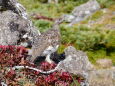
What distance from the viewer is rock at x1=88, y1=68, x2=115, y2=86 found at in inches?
603

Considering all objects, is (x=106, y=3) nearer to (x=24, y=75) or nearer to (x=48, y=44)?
(x=48, y=44)

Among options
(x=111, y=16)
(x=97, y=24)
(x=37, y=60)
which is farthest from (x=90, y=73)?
(x=111, y=16)

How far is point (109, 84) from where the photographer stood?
15602 millimetres

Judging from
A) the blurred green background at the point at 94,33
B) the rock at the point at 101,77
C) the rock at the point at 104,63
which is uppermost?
the rock at the point at 101,77

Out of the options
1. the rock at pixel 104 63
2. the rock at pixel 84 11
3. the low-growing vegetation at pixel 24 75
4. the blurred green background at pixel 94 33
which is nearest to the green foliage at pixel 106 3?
the blurred green background at pixel 94 33

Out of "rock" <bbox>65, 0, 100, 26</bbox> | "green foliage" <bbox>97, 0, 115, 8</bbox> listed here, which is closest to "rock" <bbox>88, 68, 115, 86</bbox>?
"rock" <bbox>65, 0, 100, 26</bbox>

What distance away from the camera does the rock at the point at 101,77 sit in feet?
50.2

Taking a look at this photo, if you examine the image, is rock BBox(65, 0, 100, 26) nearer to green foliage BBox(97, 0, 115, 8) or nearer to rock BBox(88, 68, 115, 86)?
green foliage BBox(97, 0, 115, 8)

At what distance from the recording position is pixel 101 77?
15844 millimetres

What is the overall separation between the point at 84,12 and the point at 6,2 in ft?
72.3

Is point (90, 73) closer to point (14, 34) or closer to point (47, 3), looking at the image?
point (14, 34)

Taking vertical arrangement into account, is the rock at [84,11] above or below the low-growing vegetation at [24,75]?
below

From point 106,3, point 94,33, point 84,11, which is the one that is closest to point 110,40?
point 94,33

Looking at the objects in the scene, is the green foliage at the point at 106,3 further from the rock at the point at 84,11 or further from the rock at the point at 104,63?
the rock at the point at 104,63
